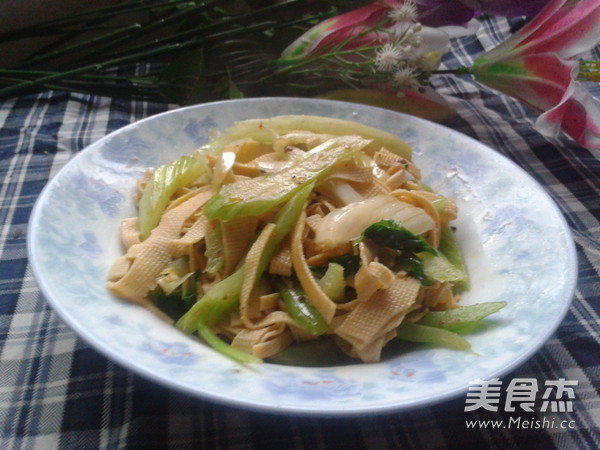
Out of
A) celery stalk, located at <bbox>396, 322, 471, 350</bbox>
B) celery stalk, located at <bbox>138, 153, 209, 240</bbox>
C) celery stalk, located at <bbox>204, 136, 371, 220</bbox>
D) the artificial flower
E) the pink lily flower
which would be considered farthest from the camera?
the artificial flower

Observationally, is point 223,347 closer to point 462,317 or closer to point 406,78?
point 462,317

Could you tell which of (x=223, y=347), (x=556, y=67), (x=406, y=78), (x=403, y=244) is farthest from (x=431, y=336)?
(x=556, y=67)

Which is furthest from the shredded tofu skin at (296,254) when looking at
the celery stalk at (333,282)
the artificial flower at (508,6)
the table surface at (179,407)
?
the artificial flower at (508,6)

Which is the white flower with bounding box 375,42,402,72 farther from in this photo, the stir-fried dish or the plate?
the stir-fried dish

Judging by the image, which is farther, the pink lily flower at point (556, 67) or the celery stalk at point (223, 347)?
the pink lily flower at point (556, 67)

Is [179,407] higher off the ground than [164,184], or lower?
lower

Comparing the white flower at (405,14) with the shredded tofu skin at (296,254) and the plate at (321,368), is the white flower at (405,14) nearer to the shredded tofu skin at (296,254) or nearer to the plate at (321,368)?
the plate at (321,368)

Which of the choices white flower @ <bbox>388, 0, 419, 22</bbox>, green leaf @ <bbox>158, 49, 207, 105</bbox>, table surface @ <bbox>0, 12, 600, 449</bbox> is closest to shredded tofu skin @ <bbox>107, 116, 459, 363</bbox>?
table surface @ <bbox>0, 12, 600, 449</bbox>

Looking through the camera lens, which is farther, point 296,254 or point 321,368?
point 296,254
